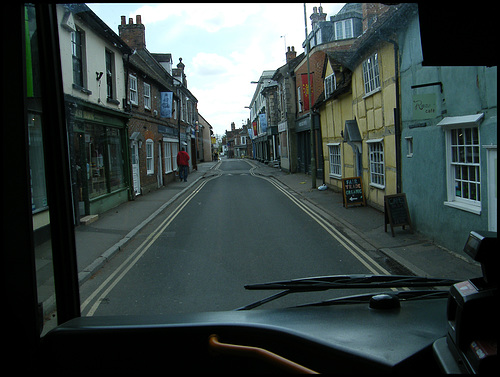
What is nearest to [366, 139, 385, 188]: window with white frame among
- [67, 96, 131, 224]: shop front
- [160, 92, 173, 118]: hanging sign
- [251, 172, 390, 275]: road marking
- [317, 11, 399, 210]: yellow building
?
[317, 11, 399, 210]: yellow building

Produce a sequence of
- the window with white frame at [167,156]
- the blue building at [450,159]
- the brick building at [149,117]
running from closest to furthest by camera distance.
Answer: the blue building at [450,159], the brick building at [149,117], the window with white frame at [167,156]

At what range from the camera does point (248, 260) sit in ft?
23.2

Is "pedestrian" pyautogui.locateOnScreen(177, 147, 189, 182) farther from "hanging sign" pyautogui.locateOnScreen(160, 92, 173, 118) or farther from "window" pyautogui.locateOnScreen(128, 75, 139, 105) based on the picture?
"window" pyautogui.locateOnScreen(128, 75, 139, 105)

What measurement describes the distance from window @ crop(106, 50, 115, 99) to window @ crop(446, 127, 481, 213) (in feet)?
38.5

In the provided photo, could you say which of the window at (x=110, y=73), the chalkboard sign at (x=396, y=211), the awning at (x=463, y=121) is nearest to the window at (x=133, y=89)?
the window at (x=110, y=73)

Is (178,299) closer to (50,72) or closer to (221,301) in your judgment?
(221,301)

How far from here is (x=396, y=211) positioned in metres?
9.32

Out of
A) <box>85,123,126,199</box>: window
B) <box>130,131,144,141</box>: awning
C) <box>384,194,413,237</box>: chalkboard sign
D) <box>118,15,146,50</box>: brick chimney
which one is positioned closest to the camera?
<box>384,194,413,237</box>: chalkboard sign

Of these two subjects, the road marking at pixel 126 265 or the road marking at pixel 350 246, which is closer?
the road marking at pixel 126 265

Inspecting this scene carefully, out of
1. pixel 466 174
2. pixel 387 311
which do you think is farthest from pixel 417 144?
pixel 387 311

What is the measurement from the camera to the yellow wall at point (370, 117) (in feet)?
36.0

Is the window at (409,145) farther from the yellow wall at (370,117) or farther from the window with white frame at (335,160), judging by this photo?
the window with white frame at (335,160)

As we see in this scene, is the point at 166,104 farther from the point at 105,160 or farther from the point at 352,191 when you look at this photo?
the point at 352,191

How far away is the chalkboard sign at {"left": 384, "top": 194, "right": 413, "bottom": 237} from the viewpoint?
9227 mm
